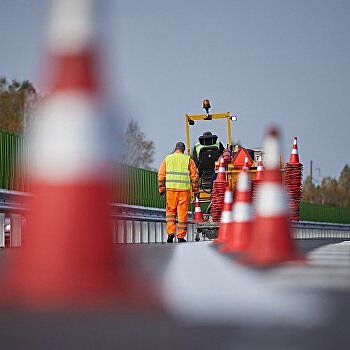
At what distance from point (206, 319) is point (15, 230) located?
1257cm

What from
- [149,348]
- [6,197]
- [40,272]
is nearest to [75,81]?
[40,272]

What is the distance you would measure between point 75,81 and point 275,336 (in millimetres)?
2194

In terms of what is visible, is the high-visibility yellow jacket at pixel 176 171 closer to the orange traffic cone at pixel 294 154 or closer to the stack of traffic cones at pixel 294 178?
the stack of traffic cones at pixel 294 178

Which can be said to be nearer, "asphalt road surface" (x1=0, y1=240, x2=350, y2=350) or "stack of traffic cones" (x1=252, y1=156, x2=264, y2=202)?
"asphalt road surface" (x1=0, y1=240, x2=350, y2=350)

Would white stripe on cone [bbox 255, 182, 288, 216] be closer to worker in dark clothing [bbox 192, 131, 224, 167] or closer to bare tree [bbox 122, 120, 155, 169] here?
worker in dark clothing [bbox 192, 131, 224, 167]

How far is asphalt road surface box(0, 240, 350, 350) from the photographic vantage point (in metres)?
3.41

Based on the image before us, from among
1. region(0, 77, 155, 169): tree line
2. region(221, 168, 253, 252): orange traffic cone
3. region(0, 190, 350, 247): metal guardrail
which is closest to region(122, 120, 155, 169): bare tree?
region(0, 77, 155, 169): tree line

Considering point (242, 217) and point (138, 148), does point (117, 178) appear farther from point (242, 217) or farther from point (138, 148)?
point (138, 148)

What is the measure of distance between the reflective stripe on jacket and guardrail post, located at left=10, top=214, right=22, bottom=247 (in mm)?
2866

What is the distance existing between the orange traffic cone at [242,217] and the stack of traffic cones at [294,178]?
37.9 ft

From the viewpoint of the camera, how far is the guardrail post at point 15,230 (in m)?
16.2

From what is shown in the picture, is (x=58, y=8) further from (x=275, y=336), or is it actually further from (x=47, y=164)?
(x=275, y=336)

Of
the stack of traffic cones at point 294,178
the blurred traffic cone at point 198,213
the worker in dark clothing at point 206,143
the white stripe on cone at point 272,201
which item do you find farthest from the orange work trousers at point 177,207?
the white stripe on cone at point 272,201

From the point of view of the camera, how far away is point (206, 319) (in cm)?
402
